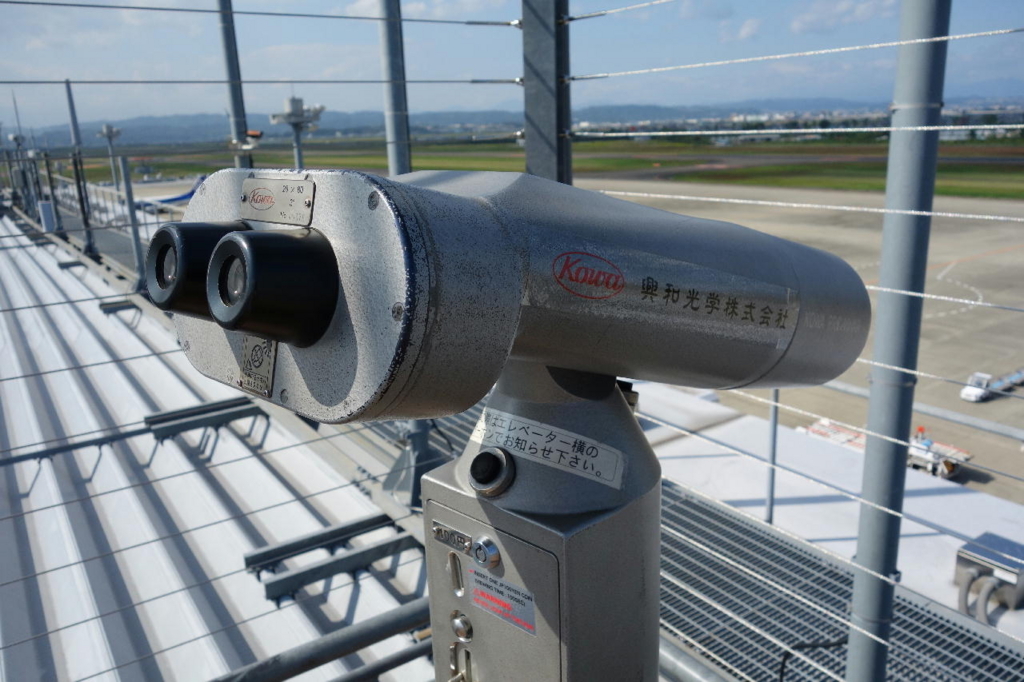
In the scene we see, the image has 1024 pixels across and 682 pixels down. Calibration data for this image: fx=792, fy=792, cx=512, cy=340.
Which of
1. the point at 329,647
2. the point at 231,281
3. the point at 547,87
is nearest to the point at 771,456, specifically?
the point at 547,87

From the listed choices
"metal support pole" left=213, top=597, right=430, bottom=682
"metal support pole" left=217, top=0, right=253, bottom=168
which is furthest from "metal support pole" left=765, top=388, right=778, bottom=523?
"metal support pole" left=217, top=0, right=253, bottom=168

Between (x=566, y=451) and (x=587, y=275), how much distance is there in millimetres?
236

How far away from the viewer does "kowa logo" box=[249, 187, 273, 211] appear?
2.41 feet

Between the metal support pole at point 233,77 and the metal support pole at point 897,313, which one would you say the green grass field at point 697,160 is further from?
the metal support pole at point 233,77

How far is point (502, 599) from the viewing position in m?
0.93

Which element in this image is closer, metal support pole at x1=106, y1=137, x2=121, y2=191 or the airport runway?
metal support pole at x1=106, y1=137, x2=121, y2=191

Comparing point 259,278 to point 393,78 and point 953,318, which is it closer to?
point 393,78

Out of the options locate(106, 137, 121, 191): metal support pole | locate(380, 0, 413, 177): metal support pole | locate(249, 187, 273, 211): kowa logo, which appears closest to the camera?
locate(249, 187, 273, 211): kowa logo

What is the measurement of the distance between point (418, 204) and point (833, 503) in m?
3.13

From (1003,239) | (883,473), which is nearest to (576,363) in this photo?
(883,473)

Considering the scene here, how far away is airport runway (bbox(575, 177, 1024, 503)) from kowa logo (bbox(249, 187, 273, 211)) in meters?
0.55

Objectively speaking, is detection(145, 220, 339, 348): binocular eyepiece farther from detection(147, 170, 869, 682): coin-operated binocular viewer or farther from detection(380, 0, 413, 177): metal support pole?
detection(380, 0, 413, 177): metal support pole

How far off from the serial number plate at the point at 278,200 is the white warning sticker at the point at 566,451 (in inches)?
14.2

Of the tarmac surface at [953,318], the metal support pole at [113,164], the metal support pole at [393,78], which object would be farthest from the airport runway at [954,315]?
the metal support pole at [113,164]
